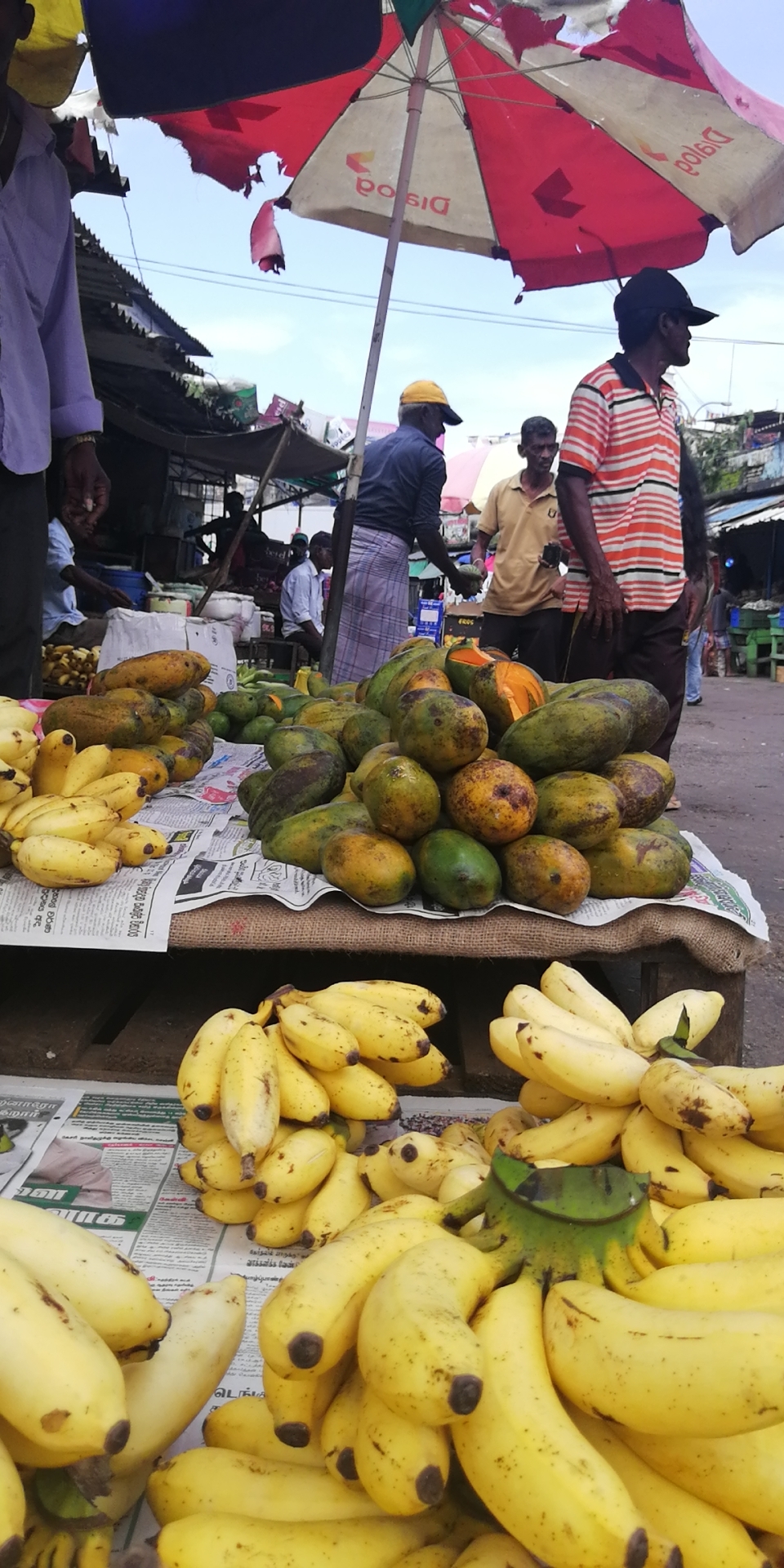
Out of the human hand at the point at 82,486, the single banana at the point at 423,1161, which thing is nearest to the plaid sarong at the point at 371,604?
the human hand at the point at 82,486

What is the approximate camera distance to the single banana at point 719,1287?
34.6 inches

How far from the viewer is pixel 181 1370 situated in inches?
38.2

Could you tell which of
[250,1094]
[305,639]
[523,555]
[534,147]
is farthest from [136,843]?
[305,639]

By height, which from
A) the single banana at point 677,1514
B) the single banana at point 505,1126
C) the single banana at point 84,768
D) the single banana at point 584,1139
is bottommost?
the single banana at point 505,1126

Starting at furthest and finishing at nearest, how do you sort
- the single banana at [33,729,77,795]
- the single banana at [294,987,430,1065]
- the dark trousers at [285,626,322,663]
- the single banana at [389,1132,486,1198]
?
the dark trousers at [285,626,322,663], the single banana at [33,729,77,795], the single banana at [294,987,430,1065], the single banana at [389,1132,486,1198]

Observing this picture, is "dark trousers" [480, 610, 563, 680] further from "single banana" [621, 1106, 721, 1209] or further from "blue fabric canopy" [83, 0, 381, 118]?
"single banana" [621, 1106, 721, 1209]

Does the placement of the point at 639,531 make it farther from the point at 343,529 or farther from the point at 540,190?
the point at 540,190

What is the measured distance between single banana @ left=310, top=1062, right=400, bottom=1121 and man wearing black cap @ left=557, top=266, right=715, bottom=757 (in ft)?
8.93

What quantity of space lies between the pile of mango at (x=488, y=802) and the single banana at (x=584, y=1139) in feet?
2.58

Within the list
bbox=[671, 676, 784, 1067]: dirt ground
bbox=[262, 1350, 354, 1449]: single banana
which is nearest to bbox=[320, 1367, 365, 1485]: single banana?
bbox=[262, 1350, 354, 1449]: single banana

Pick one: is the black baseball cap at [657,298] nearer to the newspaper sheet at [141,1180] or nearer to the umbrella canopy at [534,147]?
the umbrella canopy at [534,147]

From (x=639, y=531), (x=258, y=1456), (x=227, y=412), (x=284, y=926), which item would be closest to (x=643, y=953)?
(x=284, y=926)

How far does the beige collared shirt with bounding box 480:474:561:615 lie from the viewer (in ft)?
18.4

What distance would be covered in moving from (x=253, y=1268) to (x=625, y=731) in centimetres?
151
